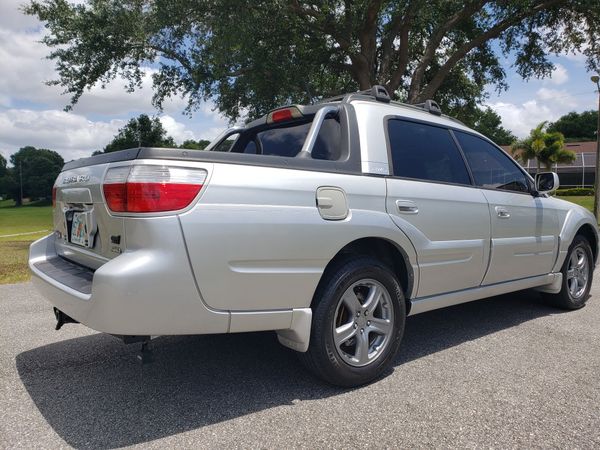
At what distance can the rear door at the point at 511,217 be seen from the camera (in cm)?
412

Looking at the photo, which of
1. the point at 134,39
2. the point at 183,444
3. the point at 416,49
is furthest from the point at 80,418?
the point at 416,49

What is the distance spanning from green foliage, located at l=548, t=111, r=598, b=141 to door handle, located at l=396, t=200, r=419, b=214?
294 ft

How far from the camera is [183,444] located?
239cm

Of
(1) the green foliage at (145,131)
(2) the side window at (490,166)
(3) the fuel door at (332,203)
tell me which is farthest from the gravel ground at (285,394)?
(1) the green foliage at (145,131)

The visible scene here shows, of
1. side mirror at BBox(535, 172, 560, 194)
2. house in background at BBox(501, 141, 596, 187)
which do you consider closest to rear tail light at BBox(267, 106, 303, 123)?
side mirror at BBox(535, 172, 560, 194)

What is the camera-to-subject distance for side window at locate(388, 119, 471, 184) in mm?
3529

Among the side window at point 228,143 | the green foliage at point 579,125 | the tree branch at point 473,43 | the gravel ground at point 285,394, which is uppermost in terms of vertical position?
the green foliage at point 579,125

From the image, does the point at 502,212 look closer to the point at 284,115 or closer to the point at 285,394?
the point at 284,115

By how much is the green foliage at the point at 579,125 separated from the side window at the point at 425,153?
8867cm

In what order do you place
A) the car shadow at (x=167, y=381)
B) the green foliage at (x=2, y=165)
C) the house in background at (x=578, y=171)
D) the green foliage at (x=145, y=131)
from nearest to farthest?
1. the car shadow at (x=167, y=381)
2. the green foliage at (x=145, y=131)
3. the house in background at (x=578, y=171)
4. the green foliage at (x=2, y=165)

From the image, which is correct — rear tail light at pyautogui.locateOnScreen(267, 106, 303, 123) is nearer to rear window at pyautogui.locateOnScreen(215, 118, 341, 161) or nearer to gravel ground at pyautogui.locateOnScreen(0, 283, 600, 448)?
rear window at pyautogui.locateOnScreen(215, 118, 341, 161)

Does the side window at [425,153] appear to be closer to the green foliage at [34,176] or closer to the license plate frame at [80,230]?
the license plate frame at [80,230]

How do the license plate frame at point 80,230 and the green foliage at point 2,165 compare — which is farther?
the green foliage at point 2,165

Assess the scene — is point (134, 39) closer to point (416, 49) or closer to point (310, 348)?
point (416, 49)
